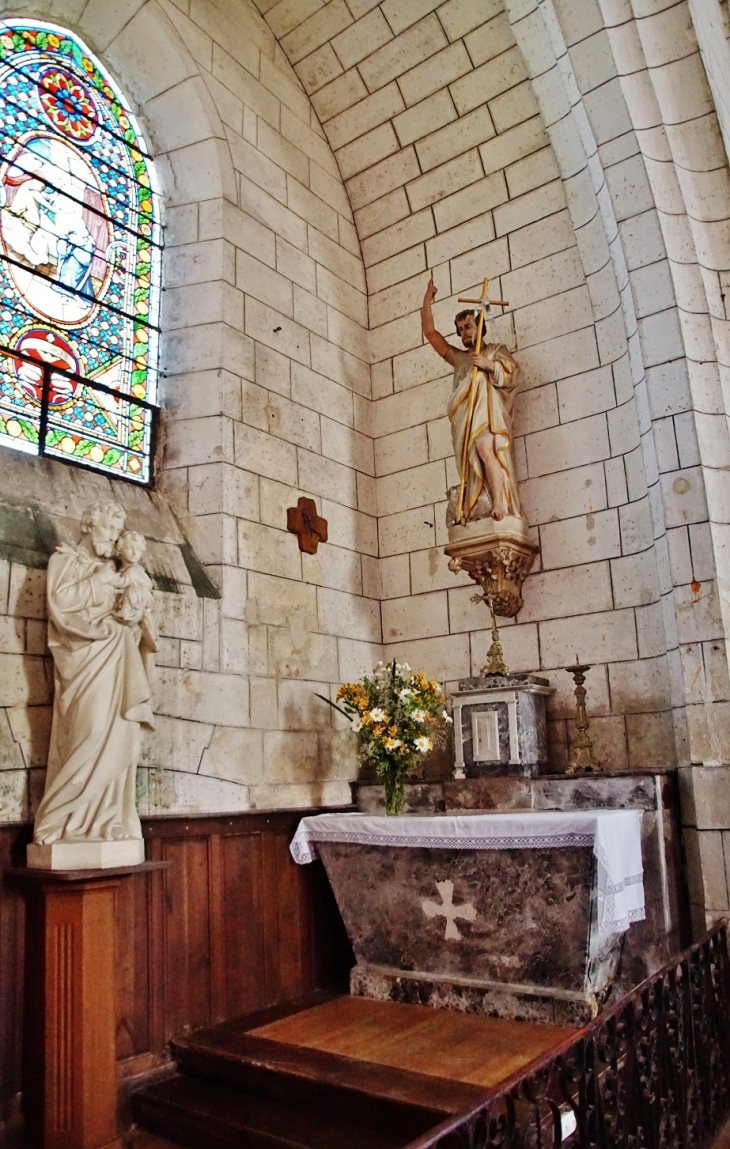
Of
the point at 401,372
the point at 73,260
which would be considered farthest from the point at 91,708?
Answer: the point at 401,372

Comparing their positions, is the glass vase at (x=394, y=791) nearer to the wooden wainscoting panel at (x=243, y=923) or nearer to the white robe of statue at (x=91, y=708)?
the wooden wainscoting panel at (x=243, y=923)

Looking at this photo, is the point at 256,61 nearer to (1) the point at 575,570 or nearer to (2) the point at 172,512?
(2) the point at 172,512

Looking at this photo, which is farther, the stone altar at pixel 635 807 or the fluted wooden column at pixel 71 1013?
the stone altar at pixel 635 807

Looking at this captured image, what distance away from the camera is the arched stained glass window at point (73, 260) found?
432cm

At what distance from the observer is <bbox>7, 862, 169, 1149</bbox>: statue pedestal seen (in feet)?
9.91

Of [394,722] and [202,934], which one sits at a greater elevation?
[394,722]

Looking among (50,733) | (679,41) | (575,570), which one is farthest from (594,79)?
(50,733)

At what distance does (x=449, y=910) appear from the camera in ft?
12.8

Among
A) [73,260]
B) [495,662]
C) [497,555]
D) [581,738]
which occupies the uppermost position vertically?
[73,260]

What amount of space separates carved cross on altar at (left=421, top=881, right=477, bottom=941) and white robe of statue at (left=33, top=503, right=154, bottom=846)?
1.36m

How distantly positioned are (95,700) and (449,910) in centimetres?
179

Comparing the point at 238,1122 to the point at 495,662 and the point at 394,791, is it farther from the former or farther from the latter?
the point at 495,662

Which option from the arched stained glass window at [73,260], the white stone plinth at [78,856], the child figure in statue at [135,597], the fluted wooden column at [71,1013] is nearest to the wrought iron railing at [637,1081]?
the fluted wooden column at [71,1013]

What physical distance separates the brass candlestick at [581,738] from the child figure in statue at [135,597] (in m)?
2.11
